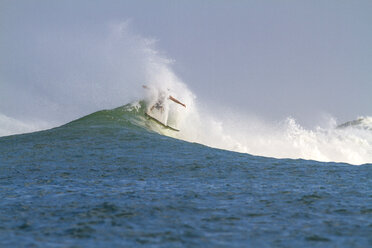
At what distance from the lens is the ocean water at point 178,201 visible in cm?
706

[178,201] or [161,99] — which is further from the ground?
[161,99]

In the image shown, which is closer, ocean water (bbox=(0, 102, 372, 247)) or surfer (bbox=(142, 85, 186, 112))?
ocean water (bbox=(0, 102, 372, 247))

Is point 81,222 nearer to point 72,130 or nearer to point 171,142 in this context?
point 171,142

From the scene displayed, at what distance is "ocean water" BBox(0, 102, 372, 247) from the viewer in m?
7.06

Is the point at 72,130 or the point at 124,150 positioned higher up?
the point at 72,130

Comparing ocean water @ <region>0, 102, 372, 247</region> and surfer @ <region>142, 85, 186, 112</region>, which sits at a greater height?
surfer @ <region>142, 85, 186, 112</region>

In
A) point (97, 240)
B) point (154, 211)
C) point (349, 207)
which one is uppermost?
point (349, 207)

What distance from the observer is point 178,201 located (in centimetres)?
1007

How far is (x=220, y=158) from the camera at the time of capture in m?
19.5

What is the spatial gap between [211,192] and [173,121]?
1412 inches

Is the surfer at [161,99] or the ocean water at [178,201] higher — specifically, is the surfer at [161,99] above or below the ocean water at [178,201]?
above

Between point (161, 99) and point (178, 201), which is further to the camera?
point (161, 99)

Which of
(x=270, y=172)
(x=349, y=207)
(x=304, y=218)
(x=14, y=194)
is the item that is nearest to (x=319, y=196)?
(x=349, y=207)

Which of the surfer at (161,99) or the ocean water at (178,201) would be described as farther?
the surfer at (161,99)
